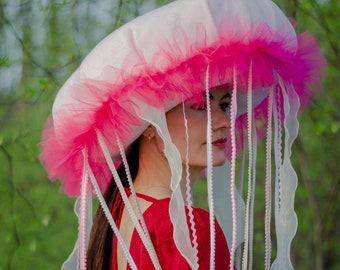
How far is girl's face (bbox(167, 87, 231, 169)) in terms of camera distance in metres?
2.24

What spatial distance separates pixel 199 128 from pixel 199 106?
64 millimetres

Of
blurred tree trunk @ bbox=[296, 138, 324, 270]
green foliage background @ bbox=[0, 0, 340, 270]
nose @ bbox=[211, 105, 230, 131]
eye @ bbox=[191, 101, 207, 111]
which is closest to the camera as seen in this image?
eye @ bbox=[191, 101, 207, 111]

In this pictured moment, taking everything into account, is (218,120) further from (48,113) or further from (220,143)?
(48,113)

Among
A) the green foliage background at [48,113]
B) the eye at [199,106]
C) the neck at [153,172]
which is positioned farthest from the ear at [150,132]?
the green foliage background at [48,113]

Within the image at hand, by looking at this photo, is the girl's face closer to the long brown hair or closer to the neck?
the neck

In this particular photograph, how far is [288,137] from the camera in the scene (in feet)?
7.35

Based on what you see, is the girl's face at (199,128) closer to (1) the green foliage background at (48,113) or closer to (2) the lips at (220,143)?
(2) the lips at (220,143)

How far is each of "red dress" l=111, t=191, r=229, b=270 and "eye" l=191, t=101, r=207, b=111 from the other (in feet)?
0.84

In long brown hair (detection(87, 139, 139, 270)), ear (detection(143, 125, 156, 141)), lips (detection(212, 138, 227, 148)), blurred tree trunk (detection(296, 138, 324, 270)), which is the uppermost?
ear (detection(143, 125, 156, 141))

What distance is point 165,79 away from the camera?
204 centimetres

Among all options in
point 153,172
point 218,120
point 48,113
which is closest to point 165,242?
point 153,172

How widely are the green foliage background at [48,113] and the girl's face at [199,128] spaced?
1751 millimetres

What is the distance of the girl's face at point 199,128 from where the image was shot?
2.24m

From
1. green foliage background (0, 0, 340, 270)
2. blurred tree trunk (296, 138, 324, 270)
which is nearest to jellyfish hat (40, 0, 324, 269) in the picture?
green foliage background (0, 0, 340, 270)
